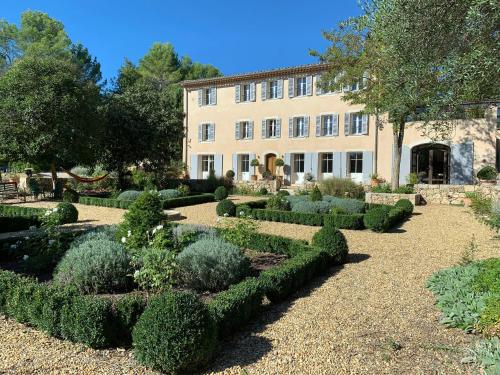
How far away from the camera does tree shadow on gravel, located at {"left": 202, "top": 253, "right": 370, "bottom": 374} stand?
11.5ft

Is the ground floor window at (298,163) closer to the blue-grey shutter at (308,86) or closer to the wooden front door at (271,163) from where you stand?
the wooden front door at (271,163)

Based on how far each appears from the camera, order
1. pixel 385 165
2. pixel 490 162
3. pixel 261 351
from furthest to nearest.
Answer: pixel 385 165
pixel 490 162
pixel 261 351

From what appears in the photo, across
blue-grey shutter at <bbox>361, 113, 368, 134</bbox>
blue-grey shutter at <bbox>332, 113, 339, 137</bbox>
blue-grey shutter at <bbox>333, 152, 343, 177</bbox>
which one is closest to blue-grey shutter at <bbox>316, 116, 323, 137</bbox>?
blue-grey shutter at <bbox>332, 113, 339, 137</bbox>

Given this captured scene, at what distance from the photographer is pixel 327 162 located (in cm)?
2308

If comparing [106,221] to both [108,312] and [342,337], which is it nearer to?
[108,312]

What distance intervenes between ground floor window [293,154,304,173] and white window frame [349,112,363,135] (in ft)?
11.2

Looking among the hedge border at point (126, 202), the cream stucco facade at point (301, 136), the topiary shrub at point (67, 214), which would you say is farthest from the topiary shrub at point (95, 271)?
the cream stucco facade at point (301, 136)

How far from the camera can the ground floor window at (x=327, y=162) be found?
901 inches

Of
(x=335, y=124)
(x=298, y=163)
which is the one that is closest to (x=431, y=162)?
(x=335, y=124)

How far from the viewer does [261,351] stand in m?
3.68

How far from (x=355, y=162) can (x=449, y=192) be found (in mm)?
7024

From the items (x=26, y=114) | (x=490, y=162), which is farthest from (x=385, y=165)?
(x=26, y=114)

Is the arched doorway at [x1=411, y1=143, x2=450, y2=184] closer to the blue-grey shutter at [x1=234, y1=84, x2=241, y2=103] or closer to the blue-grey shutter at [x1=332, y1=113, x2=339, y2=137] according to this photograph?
the blue-grey shutter at [x1=332, y1=113, x2=339, y2=137]

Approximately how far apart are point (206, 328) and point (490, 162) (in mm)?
19152
